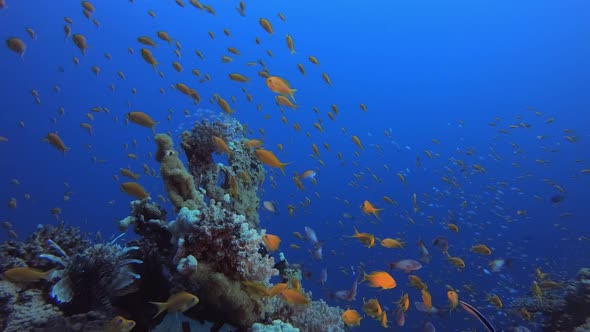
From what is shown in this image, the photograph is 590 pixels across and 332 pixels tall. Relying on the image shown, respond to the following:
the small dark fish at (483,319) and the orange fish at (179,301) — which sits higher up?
the small dark fish at (483,319)

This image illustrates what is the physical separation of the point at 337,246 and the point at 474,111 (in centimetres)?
6900

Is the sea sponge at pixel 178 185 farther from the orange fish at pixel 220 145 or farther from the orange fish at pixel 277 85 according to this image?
the orange fish at pixel 277 85

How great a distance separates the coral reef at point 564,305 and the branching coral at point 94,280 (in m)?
8.68

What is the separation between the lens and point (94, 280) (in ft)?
14.0

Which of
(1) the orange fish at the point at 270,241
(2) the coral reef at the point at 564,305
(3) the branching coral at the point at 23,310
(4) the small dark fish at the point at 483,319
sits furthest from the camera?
(2) the coral reef at the point at 564,305

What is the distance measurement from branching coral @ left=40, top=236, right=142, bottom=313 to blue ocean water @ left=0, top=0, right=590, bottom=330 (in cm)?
2558

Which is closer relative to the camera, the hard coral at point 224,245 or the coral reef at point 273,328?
the coral reef at point 273,328

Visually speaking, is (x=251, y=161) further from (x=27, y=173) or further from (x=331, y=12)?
(x=331, y=12)

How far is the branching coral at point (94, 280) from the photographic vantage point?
4238 millimetres

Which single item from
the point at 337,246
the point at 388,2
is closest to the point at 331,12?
the point at 388,2

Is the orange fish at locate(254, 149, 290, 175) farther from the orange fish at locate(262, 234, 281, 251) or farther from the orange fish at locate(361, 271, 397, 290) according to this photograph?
the orange fish at locate(361, 271, 397, 290)

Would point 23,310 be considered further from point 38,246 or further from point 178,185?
point 178,185

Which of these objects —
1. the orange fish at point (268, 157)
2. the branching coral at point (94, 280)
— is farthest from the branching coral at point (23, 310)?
the orange fish at point (268, 157)

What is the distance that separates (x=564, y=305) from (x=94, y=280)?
1005cm
